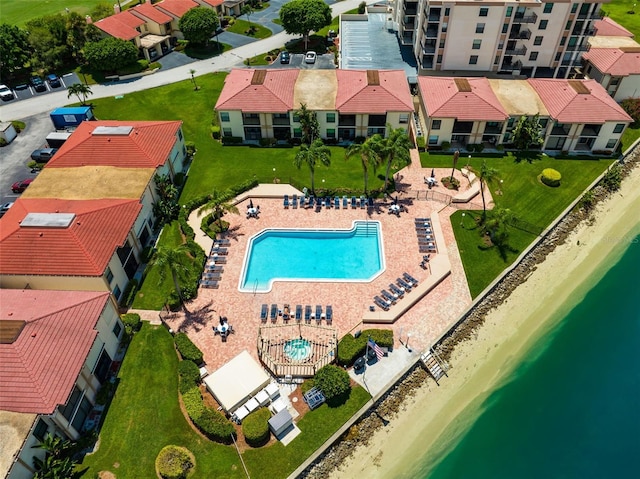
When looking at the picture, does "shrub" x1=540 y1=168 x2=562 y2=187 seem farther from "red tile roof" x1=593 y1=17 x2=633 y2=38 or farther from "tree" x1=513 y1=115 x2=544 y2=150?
"red tile roof" x1=593 y1=17 x2=633 y2=38

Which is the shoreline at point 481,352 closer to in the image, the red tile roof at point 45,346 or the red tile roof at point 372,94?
the red tile roof at point 45,346

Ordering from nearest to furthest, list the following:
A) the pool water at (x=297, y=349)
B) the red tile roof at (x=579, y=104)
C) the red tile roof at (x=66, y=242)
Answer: the pool water at (x=297, y=349) < the red tile roof at (x=66, y=242) < the red tile roof at (x=579, y=104)

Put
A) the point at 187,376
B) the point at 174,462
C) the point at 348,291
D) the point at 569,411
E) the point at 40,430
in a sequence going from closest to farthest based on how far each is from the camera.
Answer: the point at 40,430
the point at 174,462
the point at 187,376
the point at 569,411
the point at 348,291


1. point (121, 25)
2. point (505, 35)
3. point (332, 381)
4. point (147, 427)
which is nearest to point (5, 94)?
point (121, 25)

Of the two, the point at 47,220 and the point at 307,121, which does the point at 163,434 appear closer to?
the point at 47,220

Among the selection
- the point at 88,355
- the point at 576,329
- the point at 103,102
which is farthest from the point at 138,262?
the point at 576,329

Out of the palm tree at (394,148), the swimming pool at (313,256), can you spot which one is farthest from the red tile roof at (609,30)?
the swimming pool at (313,256)
